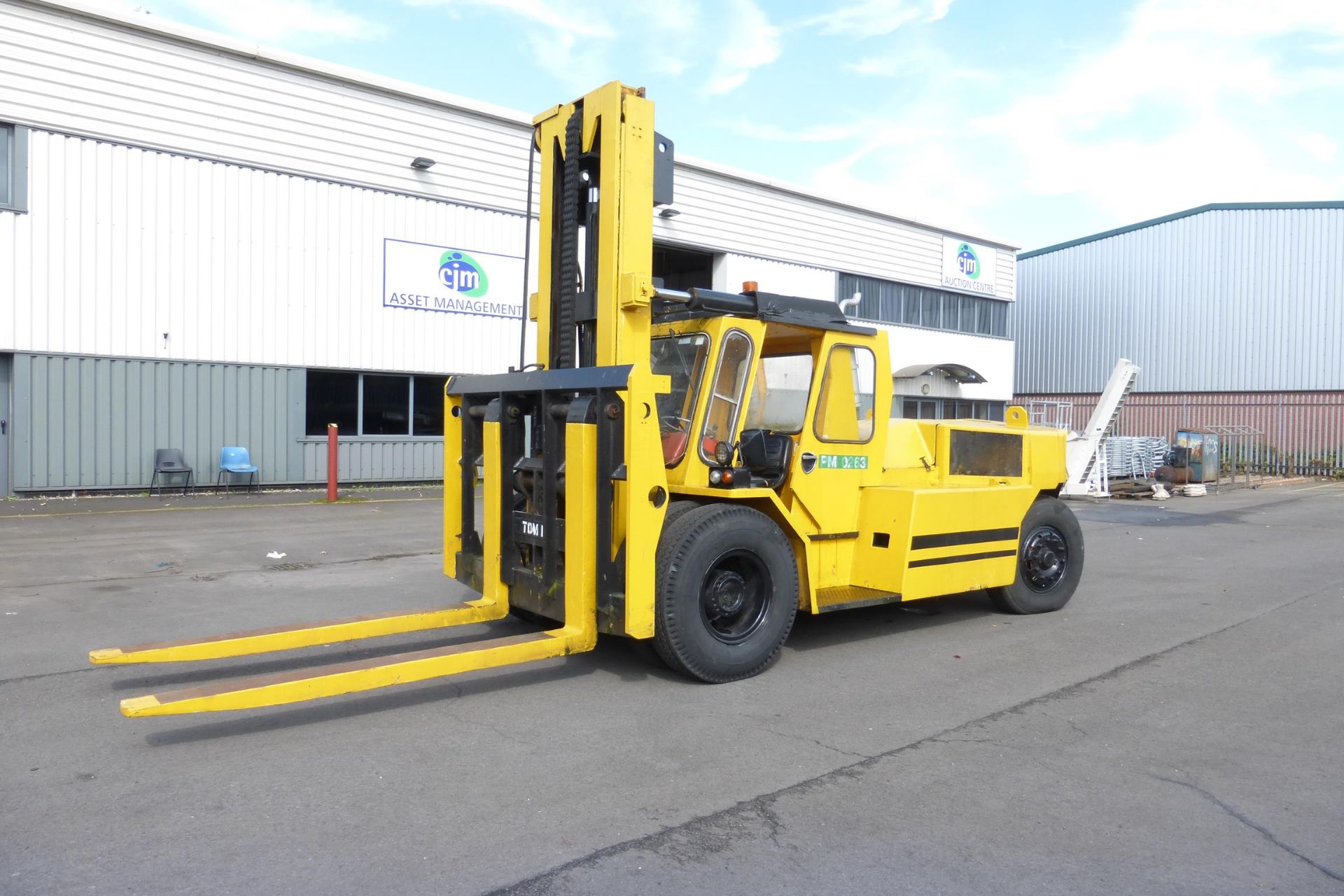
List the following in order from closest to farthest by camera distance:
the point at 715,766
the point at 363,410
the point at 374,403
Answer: the point at 715,766 → the point at 363,410 → the point at 374,403

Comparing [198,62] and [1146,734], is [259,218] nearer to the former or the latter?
[198,62]

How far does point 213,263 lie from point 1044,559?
47.9ft

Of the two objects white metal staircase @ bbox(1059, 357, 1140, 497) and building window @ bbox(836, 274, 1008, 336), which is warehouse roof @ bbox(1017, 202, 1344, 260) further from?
white metal staircase @ bbox(1059, 357, 1140, 497)

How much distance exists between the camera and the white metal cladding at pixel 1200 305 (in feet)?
104

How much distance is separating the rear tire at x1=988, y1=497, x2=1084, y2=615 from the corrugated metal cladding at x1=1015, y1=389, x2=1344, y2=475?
21.6 m

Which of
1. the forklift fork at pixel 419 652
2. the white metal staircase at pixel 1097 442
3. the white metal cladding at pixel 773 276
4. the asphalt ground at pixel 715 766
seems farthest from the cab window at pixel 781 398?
the white metal cladding at pixel 773 276

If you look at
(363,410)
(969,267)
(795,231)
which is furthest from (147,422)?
(969,267)

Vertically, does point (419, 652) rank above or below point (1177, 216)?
below

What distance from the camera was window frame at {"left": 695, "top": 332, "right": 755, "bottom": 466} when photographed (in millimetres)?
6074

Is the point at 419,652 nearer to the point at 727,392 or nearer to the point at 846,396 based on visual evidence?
the point at 727,392

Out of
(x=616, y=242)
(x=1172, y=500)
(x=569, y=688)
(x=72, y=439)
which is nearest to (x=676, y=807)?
(x=569, y=688)

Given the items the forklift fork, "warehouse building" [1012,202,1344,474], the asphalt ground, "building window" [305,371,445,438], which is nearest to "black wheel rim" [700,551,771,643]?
the asphalt ground

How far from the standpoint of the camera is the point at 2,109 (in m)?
14.8

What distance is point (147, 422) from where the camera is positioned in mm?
16453
